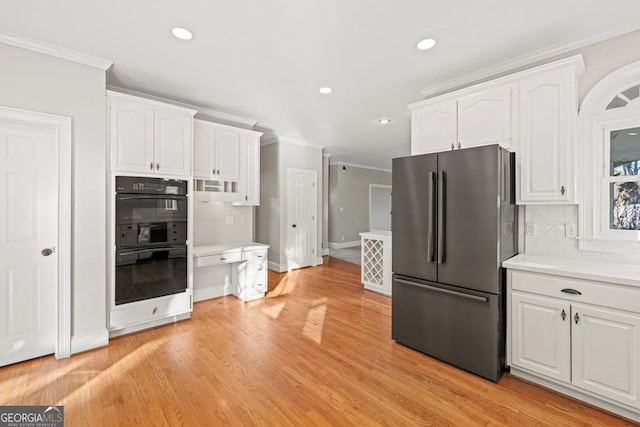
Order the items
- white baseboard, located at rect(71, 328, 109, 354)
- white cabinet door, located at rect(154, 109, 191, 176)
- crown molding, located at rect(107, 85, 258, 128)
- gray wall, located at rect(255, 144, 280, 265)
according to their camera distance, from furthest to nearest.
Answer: gray wall, located at rect(255, 144, 280, 265)
crown molding, located at rect(107, 85, 258, 128)
white cabinet door, located at rect(154, 109, 191, 176)
white baseboard, located at rect(71, 328, 109, 354)

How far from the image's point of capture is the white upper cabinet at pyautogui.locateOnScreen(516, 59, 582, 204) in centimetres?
228

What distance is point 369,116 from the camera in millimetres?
4449

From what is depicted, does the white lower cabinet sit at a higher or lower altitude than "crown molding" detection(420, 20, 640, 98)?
lower

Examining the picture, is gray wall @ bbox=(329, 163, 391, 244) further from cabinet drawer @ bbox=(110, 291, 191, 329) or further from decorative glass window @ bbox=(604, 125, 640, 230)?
decorative glass window @ bbox=(604, 125, 640, 230)

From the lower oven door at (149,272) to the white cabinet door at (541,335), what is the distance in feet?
10.9

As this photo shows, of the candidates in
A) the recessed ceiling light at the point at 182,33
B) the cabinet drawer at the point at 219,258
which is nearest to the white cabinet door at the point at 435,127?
the recessed ceiling light at the point at 182,33

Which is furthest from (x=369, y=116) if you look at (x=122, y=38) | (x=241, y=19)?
(x=122, y=38)

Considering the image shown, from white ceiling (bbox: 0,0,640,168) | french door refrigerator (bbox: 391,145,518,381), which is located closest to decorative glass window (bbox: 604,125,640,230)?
french door refrigerator (bbox: 391,145,518,381)

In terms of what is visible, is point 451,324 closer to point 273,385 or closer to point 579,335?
point 579,335

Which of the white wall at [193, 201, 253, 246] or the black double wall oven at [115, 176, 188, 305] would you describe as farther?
the white wall at [193, 201, 253, 246]

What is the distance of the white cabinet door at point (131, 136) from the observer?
2885 millimetres

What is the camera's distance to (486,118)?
105 inches

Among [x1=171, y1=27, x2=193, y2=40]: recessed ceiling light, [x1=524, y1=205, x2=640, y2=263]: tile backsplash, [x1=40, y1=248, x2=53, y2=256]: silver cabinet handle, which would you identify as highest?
[x1=171, y1=27, x2=193, y2=40]: recessed ceiling light

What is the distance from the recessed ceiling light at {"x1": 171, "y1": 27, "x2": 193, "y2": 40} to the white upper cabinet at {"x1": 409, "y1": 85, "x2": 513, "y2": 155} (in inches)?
87.4
